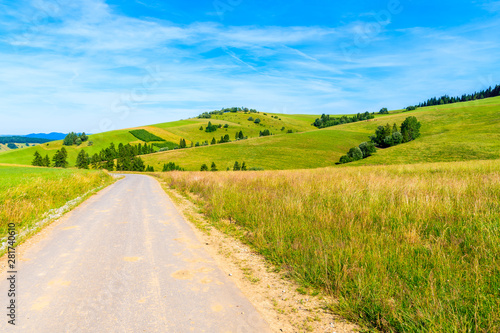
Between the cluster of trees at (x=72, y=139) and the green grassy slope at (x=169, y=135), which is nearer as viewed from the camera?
the green grassy slope at (x=169, y=135)

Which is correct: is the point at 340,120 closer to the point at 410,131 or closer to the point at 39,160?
the point at 410,131

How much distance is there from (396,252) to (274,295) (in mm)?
2419

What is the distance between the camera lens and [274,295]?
4152 mm

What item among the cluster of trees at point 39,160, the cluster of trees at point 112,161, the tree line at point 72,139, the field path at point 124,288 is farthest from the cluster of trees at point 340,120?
the field path at point 124,288

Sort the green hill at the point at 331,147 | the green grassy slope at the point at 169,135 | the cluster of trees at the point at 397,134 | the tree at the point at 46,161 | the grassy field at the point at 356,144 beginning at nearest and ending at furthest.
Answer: the grassy field at the point at 356,144, the green hill at the point at 331,147, the cluster of trees at the point at 397,134, the tree at the point at 46,161, the green grassy slope at the point at 169,135

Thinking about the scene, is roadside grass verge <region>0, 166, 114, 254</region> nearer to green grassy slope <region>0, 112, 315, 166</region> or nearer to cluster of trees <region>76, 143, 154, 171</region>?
cluster of trees <region>76, 143, 154, 171</region>

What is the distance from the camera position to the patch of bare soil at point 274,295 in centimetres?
337

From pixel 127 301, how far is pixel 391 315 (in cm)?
387

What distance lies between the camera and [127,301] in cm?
372

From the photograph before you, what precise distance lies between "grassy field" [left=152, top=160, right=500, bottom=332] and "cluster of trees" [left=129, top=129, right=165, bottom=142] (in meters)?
130

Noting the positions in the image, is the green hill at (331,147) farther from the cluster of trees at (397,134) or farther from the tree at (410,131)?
the cluster of trees at (397,134)

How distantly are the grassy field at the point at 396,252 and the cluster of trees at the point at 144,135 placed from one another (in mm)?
129723

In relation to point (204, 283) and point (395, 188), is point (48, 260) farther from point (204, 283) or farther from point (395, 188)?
point (395, 188)

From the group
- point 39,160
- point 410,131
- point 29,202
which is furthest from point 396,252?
point 39,160
